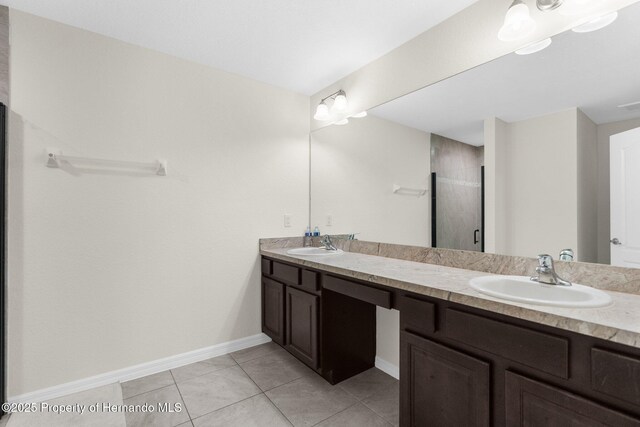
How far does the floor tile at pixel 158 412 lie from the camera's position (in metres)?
1.68

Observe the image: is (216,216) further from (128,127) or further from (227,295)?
(128,127)

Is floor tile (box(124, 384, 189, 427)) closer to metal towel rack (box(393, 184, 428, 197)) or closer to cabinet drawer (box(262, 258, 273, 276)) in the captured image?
cabinet drawer (box(262, 258, 273, 276))

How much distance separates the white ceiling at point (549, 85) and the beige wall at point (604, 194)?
50mm

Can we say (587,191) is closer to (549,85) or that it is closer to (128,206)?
(549,85)

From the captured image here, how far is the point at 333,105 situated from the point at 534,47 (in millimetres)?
1501

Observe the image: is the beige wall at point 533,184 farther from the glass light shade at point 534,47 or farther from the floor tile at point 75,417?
the floor tile at point 75,417

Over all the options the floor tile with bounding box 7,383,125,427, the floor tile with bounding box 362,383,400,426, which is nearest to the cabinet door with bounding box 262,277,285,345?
the floor tile with bounding box 362,383,400,426

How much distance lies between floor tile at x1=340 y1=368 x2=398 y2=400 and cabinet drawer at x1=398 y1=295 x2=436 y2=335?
2.54ft

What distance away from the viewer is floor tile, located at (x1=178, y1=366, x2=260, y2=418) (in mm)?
1826

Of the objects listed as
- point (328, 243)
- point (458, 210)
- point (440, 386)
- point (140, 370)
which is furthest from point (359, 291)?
point (140, 370)

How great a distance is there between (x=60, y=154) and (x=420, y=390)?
243 centimetres

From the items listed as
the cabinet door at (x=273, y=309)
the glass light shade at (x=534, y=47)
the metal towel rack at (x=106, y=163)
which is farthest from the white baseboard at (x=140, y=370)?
the glass light shade at (x=534, y=47)

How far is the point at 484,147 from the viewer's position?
67.8 inches

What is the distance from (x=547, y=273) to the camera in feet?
4.41
